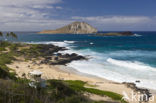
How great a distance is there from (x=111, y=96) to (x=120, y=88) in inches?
189

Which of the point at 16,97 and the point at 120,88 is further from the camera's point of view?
the point at 120,88

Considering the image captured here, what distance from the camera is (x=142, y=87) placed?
74.6 feet

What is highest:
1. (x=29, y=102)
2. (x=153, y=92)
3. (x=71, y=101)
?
(x=29, y=102)

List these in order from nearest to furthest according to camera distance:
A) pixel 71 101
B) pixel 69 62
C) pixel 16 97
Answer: pixel 16 97, pixel 71 101, pixel 69 62

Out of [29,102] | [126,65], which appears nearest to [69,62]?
[126,65]

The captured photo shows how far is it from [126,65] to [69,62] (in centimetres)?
1395

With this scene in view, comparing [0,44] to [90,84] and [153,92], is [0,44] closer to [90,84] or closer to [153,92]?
[90,84]

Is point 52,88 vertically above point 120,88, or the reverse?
point 52,88

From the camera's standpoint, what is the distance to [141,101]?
1741 centimetres

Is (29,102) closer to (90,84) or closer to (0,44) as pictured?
(90,84)

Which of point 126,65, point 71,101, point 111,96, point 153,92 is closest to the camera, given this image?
point 71,101

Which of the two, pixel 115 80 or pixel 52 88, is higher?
pixel 52 88

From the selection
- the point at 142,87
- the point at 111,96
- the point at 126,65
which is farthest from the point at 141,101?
the point at 126,65

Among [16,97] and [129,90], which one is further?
[129,90]
